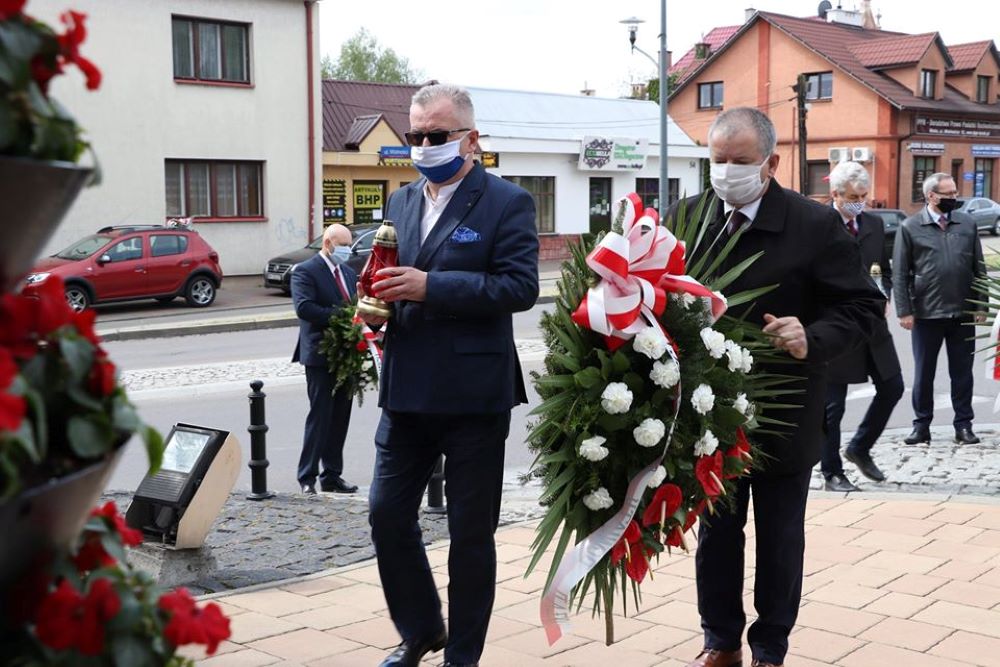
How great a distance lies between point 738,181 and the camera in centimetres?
438

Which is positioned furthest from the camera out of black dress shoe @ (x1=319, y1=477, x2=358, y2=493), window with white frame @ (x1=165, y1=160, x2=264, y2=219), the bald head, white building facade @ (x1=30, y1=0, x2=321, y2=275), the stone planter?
window with white frame @ (x1=165, y1=160, x2=264, y2=219)

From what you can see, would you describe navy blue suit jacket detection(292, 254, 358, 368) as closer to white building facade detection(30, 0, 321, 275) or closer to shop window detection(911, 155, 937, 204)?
white building facade detection(30, 0, 321, 275)

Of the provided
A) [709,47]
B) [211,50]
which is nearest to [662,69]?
[211,50]

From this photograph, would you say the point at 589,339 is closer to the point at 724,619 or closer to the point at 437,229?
the point at 437,229

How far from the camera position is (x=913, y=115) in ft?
161

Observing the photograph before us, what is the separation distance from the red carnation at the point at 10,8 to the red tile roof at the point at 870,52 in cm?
4974

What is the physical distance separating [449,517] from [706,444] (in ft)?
3.38

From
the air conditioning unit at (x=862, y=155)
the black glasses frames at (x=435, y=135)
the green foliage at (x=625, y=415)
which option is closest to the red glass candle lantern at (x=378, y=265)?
the black glasses frames at (x=435, y=135)

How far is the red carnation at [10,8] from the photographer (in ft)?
5.01

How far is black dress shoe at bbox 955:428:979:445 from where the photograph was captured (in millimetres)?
9773

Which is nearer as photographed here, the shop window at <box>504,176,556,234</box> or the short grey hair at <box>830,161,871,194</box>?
the short grey hair at <box>830,161,871,194</box>

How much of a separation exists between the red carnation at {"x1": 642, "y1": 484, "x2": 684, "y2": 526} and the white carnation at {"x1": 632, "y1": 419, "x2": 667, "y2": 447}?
177mm

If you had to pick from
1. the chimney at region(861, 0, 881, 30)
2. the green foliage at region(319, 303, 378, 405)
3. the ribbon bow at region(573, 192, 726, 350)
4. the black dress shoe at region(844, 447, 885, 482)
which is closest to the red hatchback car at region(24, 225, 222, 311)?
the green foliage at region(319, 303, 378, 405)

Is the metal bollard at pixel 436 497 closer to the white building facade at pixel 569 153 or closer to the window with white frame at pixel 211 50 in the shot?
the window with white frame at pixel 211 50
